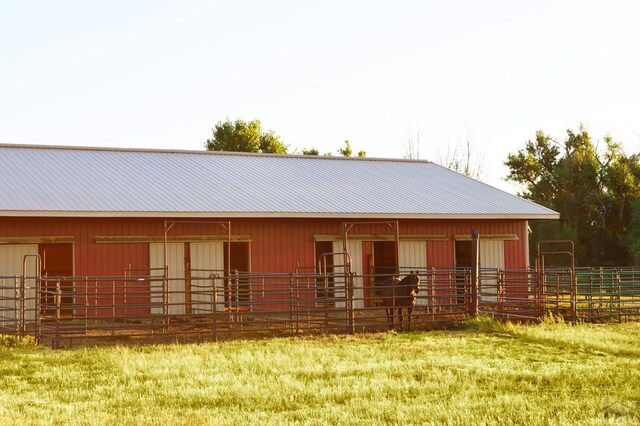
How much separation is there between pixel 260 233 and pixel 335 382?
43.2 ft

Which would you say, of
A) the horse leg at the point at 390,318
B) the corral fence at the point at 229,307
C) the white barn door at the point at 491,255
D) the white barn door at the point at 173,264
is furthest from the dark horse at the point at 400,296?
the white barn door at the point at 491,255

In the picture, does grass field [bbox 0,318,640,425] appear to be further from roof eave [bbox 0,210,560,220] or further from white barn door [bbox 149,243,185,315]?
white barn door [bbox 149,243,185,315]

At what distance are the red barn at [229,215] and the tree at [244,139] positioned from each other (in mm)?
22647

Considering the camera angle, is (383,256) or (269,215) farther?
(383,256)

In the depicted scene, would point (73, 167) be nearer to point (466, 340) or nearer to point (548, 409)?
point (466, 340)

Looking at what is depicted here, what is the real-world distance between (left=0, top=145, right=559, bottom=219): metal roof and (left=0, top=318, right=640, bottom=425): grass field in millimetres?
6742

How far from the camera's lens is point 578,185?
165 feet

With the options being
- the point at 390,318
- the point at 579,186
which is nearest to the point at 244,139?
the point at 579,186

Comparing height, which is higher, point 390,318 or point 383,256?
point 383,256

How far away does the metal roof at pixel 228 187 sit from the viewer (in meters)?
23.7

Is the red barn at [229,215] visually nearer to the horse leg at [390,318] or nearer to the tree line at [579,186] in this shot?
the horse leg at [390,318]

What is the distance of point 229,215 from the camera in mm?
24188

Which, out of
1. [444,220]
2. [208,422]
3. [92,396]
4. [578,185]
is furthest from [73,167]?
[578,185]

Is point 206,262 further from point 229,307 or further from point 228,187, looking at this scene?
point 229,307
